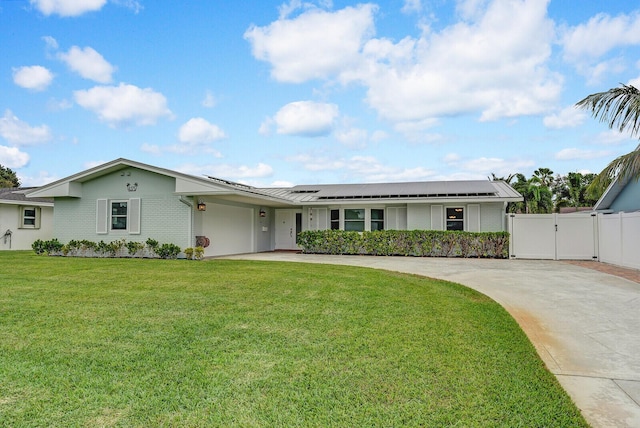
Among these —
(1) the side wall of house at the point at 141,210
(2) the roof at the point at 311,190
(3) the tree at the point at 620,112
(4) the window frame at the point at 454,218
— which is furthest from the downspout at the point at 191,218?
(3) the tree at the point at 620,112

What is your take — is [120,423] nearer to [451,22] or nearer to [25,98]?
[451,22]

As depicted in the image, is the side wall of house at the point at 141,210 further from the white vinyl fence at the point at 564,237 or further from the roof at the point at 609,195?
the roof at the point at 609,195

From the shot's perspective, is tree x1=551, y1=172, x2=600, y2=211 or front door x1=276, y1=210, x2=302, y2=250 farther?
tree x1=551, y1=172, x2=600, y2=211

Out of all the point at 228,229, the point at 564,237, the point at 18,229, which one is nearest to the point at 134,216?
the point at 228,229

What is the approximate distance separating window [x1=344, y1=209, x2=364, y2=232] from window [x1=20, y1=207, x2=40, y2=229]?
1518 cm

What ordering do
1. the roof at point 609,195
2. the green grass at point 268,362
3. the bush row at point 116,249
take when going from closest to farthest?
the green grass at point 268,362
the bush row at point 116,249
the roof at point 609,195

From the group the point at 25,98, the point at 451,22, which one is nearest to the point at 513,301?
the point at 451,22

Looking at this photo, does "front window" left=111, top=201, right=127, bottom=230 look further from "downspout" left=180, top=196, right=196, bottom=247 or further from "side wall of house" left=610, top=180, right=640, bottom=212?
"side wall of house" left=610, top=180, right=640, bottom=212

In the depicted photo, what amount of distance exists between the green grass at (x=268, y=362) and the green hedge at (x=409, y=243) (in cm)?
863

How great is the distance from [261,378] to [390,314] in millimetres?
2631

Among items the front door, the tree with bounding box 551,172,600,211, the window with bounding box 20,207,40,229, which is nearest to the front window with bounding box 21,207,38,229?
the window with bounding box 20,207,40,229

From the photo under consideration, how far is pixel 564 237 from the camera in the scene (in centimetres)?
1394

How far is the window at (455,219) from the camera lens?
16.4 meters

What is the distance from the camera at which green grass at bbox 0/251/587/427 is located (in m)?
2.69
